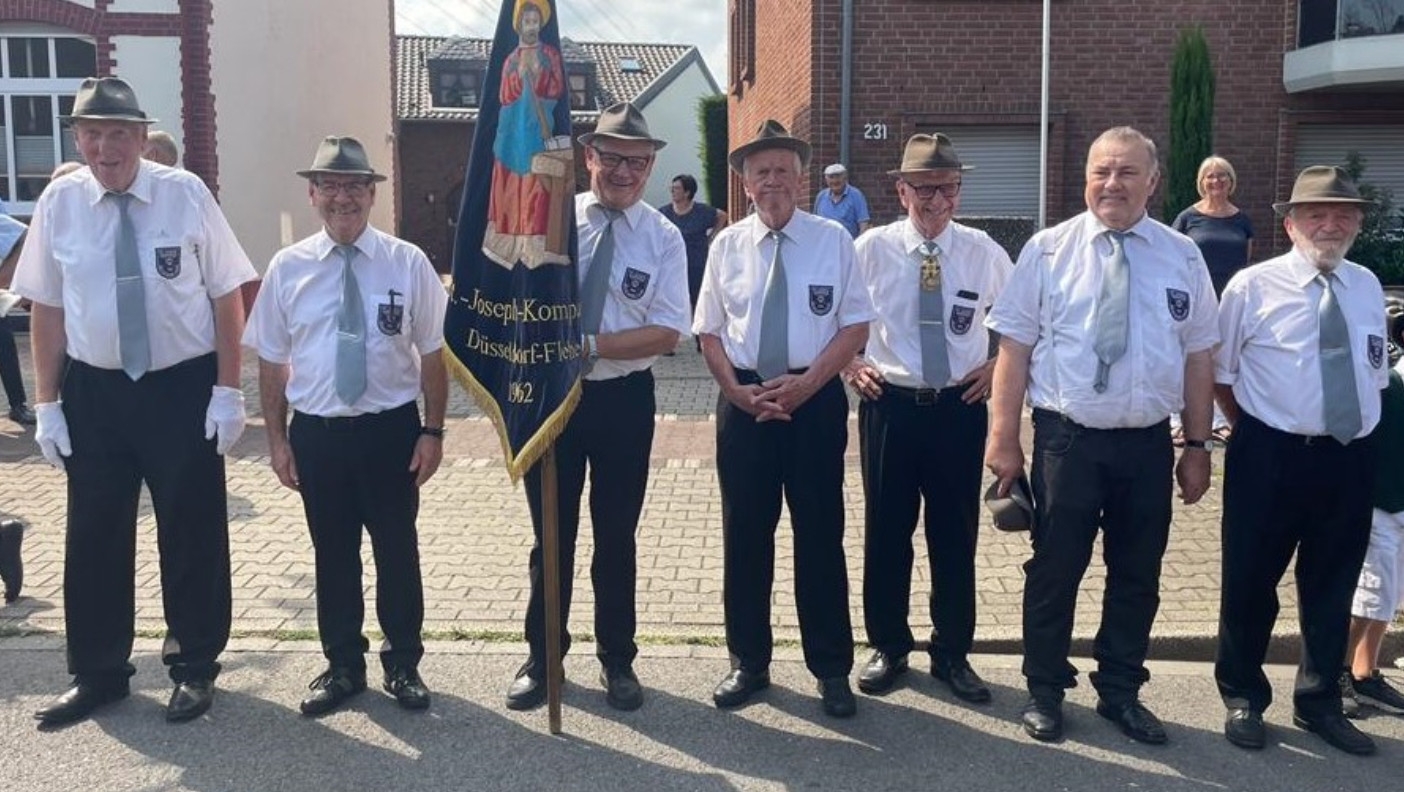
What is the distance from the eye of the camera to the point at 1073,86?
46.3 feet

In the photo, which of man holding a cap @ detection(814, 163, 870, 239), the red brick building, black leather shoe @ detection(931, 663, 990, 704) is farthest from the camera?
the red brick building

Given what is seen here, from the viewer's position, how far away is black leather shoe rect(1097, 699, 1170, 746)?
176 inches

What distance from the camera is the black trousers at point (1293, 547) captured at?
4355mm

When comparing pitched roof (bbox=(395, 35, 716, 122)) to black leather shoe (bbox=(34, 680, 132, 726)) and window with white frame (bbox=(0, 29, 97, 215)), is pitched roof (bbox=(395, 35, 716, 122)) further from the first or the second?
black leather shoe (bbox=(34, 680, 132, 726))

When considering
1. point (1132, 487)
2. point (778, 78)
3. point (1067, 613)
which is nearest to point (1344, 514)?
point (1132, 487)

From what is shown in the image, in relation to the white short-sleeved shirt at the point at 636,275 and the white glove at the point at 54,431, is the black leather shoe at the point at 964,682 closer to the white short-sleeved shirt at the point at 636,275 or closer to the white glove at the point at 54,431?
the white short-sleeved shirt at the point at 636,275

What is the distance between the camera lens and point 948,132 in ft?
47.4

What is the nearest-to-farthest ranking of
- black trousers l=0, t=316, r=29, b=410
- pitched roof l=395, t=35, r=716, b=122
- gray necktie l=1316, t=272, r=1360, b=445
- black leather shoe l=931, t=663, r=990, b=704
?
gray necktie l=1316, t=272, r=1360, b=445 → black leather shoe l=931, t=663, r=990, b=704 → black trousers l=0, t=316, r=29, b=410 → pitched roof l=395, t=35, r=716, b=122

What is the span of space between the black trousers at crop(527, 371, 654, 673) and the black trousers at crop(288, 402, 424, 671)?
18.7 inches

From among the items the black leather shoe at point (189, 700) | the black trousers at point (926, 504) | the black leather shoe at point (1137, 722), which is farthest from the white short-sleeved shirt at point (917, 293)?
the black leather shoe at point (189, 700)

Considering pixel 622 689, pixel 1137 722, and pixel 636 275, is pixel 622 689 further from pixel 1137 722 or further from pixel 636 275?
pixel 1137 722

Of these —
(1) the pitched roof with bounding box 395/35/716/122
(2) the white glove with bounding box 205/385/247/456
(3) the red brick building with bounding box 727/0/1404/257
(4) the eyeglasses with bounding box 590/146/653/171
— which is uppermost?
(1) the pitched roof with bounding box 395/35/716/122

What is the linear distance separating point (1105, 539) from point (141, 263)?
3648mm

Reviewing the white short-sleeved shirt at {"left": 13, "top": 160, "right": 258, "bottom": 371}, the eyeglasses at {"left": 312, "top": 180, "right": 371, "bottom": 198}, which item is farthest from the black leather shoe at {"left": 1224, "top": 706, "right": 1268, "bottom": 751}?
the white short-sleeved shirt at {"left": 13, "top": 160, "right": 258, "bottom": 371}
